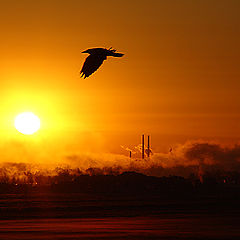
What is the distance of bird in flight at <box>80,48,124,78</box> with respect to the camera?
128ft

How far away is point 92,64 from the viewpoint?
3953cm

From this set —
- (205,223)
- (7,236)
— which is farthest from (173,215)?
(7,236)

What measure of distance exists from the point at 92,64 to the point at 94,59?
1.13ft

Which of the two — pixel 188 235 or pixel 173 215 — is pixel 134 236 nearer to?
pixel 188 235

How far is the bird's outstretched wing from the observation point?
39.1 metres

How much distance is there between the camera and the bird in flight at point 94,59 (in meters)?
39.1

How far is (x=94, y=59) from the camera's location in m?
39.8

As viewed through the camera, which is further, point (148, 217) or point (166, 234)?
point (148, 217)

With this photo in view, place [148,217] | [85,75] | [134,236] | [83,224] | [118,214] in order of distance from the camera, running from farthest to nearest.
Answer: [118,214]
[148,217]
[83,224]
[134,236]
[85,75]

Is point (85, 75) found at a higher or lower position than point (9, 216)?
higher

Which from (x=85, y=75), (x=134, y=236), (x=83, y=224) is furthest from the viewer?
(x=83, y=224)

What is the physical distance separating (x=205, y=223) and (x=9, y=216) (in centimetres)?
2304

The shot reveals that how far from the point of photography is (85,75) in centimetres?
3850

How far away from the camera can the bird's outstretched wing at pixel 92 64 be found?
39.1 meters
